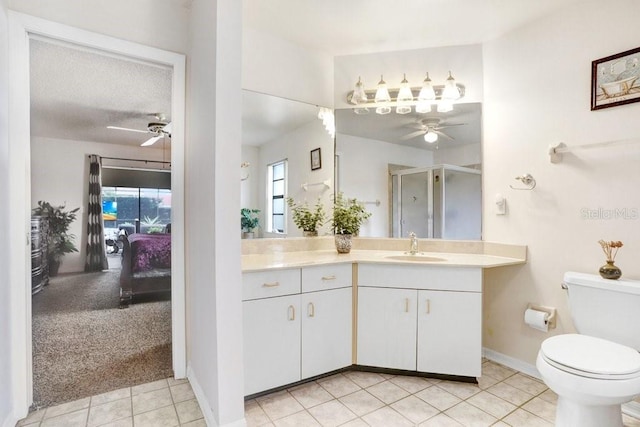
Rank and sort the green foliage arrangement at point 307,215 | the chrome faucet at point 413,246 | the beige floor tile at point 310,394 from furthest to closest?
1. the green foliage arrangement at point 307,215
2. the chrome faucet at point 413,246
3. the beige floor tile at point 310,394

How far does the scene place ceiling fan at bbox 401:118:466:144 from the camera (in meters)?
2.56

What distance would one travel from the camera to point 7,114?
63.7 inches

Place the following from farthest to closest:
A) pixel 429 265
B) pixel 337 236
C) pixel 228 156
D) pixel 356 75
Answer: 1. pixel 356 75
2. pixel 337 236
3. pixel 429 265
4. pixel 228 156

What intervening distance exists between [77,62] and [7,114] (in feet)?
1.57

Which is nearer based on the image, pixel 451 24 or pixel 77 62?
pixel 77 62

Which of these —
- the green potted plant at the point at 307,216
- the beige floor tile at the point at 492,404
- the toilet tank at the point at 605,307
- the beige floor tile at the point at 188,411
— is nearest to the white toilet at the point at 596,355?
the toilet tank at the point at 605,307

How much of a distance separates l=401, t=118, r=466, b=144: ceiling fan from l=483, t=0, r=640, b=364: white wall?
0.98 feet

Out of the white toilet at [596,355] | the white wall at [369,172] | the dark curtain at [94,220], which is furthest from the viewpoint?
the white wall at [369,172]

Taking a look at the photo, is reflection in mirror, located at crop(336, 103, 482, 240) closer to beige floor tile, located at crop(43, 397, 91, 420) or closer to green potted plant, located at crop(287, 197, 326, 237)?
green potted plant, located at crop(287, 197, 326, 237)

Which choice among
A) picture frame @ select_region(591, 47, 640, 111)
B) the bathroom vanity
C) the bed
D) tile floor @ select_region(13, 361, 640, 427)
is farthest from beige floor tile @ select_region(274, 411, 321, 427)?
picture frame @ select_region(591, 47, 640, 111)

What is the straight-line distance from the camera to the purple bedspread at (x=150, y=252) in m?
2.18

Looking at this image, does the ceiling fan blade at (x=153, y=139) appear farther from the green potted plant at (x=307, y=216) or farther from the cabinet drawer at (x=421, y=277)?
the cabinet drawer at (x=421, y=277)

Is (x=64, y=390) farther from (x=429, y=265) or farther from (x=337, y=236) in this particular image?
(x=429, y=265)

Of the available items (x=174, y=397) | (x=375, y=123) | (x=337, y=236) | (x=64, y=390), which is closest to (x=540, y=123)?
(x=375, y=123)
